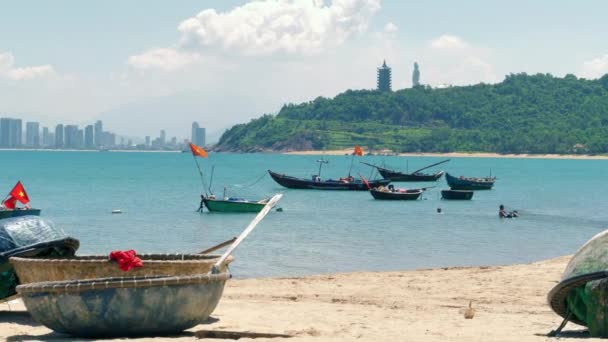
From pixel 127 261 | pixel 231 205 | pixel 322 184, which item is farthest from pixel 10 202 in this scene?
pixel 322 184

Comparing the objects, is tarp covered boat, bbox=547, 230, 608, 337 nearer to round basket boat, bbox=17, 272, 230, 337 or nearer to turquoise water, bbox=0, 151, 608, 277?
round basket boat, bbox=17, 272, 230, 337

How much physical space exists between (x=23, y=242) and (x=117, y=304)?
3045 millimetres

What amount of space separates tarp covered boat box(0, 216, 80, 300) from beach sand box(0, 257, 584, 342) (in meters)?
0.71

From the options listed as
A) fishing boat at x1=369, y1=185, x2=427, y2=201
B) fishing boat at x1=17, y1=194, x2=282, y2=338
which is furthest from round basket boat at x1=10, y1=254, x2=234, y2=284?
fishing boat at x1=369, y1=185, x2=427, y2=201

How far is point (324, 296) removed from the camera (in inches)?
734

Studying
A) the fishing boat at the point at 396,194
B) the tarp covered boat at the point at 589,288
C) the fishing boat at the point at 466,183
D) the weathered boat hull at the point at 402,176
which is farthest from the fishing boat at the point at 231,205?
the weathered boat hull at the point at 402,176

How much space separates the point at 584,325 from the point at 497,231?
33109mm

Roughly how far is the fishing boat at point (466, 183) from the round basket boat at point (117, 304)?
70.7 m

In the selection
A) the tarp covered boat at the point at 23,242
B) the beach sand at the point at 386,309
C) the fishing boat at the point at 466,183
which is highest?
the tarp covered boat at the point at 23,242

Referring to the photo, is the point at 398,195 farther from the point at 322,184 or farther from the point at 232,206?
the point at 232,206

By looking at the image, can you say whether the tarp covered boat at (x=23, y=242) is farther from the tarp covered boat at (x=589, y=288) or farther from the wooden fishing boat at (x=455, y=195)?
the wooden fishing boat at (x=455, y=195)

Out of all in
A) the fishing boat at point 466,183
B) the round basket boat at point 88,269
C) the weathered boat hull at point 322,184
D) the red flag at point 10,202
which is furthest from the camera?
the weathered boat hull at point 322,184

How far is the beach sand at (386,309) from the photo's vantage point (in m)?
13.4

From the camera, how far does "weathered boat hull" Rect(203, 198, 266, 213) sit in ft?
180
